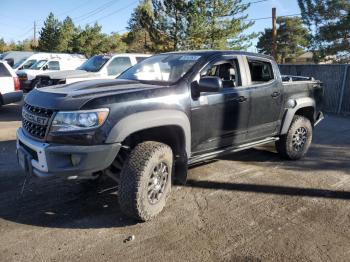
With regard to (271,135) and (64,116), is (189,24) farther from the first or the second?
(64,116)

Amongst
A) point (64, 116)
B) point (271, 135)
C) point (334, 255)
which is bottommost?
point (334, 255)

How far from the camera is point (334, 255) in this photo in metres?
3.47

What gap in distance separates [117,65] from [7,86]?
3290 millimetres

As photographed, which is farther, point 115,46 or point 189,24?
point 115,46

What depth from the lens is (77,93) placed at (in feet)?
12.9

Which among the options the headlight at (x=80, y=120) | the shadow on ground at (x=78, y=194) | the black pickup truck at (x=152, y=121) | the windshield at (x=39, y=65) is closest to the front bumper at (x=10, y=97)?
the shadow on ground at (x=78, y=194)

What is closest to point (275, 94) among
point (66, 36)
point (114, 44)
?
point (66, 36)

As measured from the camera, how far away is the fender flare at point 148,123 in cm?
370

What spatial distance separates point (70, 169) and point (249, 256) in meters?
1.79

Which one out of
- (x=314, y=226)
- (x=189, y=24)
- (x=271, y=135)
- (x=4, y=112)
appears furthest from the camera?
(x=189, y=24)

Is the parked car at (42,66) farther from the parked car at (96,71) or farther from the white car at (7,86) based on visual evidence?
the parked car at (96,71)

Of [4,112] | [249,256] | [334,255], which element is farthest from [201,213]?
[4,112]

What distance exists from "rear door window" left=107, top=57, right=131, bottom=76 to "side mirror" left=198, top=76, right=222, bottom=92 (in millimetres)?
7861

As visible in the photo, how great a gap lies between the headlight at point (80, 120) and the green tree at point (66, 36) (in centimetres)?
3776
